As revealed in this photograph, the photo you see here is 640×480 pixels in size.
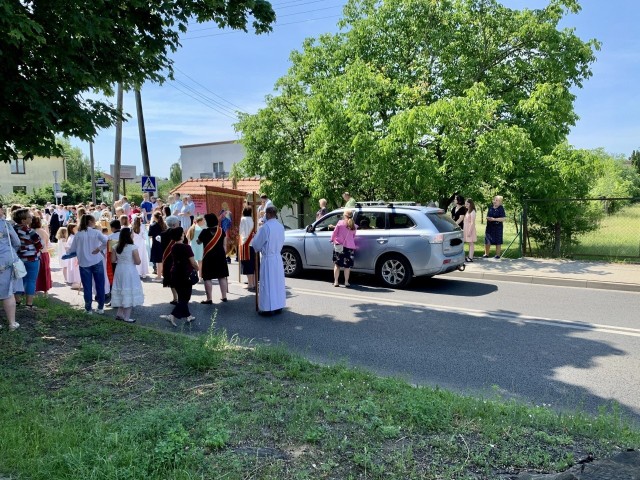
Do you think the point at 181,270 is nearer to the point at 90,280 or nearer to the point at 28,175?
the point at 90,280

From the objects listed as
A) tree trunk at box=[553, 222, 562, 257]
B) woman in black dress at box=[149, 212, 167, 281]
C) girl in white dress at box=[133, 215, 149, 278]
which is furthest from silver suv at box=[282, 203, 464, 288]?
tree trunk at box=[553, 222, 562, 257]

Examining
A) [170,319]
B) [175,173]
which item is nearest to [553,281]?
[170,319]

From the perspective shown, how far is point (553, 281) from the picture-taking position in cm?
1127

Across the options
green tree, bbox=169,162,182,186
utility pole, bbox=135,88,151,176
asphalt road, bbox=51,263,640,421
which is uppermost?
green tree, bbox=169,162,182,186

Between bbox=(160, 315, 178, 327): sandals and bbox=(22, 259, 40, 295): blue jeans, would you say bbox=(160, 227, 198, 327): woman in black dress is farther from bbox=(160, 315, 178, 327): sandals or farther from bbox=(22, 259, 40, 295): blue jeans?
bbox=(22, 259, 40, 295): blue jeans

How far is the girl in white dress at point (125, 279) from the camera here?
7699mm

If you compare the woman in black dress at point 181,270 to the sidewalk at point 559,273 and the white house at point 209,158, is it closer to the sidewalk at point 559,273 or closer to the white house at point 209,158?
the sidewalk at point 559,273

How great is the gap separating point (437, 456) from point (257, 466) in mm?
1207

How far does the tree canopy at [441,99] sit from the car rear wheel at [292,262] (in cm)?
433

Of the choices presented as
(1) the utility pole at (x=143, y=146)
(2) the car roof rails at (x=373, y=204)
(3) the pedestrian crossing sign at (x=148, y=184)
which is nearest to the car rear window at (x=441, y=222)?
(2) the car roof rails at (x=373, y=204)

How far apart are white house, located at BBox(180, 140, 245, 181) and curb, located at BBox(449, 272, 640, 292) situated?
129ft

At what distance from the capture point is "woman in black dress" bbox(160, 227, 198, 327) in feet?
25.1

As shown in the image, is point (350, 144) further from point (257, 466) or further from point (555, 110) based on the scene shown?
point (257, 466)

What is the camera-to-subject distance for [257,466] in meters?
3.20
